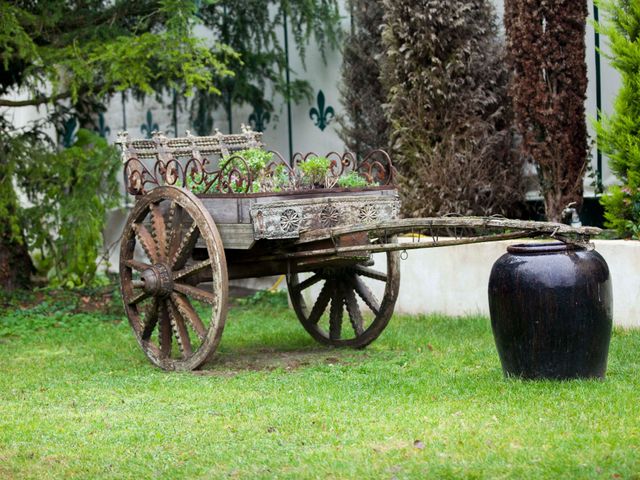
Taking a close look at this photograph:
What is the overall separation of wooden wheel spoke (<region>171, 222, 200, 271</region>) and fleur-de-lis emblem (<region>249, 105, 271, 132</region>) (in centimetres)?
588

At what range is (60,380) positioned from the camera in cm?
786

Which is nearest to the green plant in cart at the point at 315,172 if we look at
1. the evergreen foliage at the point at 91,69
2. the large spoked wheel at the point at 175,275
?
the large spoked wheel at the point at 175,275

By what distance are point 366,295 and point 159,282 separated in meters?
1.65

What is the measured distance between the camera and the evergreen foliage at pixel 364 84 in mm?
11781

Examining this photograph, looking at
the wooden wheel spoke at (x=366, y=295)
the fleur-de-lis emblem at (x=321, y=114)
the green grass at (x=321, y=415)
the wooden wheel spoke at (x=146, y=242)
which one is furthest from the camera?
the fleur-de-lis emblem at (x=321, y=114)

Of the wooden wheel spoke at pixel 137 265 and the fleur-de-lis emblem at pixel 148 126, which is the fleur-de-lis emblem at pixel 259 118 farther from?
the wooden wheel spoke at pixel 137 265

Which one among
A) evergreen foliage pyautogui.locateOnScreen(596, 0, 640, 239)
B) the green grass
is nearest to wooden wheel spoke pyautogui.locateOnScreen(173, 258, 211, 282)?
the green grass

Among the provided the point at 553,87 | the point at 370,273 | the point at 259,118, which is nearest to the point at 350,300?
the point at 370,273

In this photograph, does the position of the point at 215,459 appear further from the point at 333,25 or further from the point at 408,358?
the point at 333,25

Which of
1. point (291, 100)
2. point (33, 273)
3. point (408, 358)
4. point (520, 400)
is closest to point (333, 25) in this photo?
point (291, 100)

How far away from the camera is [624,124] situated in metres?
9.05

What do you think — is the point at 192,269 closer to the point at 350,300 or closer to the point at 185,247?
the point at 185,247

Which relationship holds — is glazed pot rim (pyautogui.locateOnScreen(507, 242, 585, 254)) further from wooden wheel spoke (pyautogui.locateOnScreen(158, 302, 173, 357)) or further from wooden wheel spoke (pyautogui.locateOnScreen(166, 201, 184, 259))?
wooden wheel spoke (pyautogui.locateOnScreen(158, 302, 173, 357))

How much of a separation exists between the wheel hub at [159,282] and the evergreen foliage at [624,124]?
3742mm
